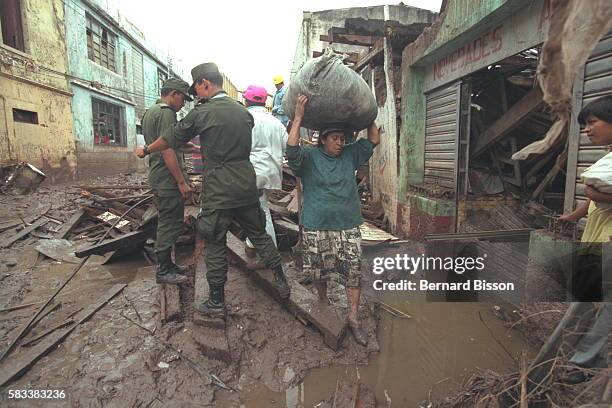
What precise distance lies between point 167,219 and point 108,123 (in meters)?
14.1

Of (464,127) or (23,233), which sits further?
(23,233)

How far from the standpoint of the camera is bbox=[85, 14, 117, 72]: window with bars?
43.3ft

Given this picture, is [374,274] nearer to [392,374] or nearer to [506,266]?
[506,266]

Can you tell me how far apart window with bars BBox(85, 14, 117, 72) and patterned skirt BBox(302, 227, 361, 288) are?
47.4ft

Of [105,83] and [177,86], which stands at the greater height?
[105,83]

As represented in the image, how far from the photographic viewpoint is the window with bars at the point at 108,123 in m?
13.8

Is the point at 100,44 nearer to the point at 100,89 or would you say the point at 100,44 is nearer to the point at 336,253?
the point at 100,89

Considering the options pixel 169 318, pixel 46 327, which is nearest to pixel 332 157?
pixel 169 318

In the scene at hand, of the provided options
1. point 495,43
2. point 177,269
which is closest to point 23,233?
point 177,269

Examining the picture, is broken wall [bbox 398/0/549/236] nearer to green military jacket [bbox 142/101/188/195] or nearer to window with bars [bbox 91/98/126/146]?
green military jacket [bbox 142/101/188/195]

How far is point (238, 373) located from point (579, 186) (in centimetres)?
317

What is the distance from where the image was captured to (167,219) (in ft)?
11.4

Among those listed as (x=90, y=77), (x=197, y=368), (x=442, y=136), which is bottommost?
(x=197, y=368)

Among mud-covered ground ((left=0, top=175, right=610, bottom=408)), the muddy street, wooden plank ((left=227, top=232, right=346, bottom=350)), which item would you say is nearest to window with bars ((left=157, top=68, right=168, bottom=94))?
mud-covered ground ((left=0, top=175, right=610, bottom=408))
